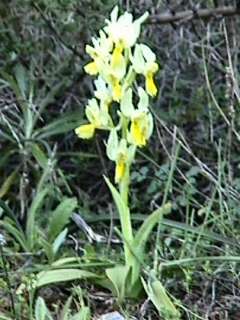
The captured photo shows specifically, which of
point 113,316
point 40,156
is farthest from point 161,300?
point 40,156

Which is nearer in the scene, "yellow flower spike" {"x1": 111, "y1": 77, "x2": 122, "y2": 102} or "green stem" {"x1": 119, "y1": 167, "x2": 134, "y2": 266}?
"yellow flower spike" {"x1": 111, "y1": 77, "x2": 122, "y2": 102}

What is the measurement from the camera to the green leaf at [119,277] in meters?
2.87

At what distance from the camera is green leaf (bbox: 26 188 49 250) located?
10.6 ft

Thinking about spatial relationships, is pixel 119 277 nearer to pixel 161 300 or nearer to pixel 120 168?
pixel 161 300

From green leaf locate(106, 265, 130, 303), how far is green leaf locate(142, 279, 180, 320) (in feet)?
0.30

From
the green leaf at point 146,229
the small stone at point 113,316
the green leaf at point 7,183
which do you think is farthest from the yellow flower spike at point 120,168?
the green leaf at point 7,183

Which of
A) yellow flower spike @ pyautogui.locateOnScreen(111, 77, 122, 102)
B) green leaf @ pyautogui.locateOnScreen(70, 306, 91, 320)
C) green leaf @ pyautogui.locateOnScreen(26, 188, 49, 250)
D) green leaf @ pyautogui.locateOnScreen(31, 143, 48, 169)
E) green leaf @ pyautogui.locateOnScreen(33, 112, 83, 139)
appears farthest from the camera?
green leaf @ pyautogui.locateOnScreen(33, 112, 83, 139)

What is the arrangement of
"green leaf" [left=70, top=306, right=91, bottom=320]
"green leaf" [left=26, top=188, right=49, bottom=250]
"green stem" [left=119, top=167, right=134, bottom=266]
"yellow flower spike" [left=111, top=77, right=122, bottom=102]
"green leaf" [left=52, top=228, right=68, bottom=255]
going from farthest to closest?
1. "green leaf" [left=26, top=188, right=49, bottom=250]
2. "green leaf" [left=52, top=228, right=68, bottom=255]
3. "green stem" [left=119, top=167, right=134, bottom=266]
4. "yellow flower spike" [left=111, top=77, right=122, bottom=102]
5. "green leaf" [left=70, top=306, right=91, bottom=320]

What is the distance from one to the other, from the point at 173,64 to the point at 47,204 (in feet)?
3.07

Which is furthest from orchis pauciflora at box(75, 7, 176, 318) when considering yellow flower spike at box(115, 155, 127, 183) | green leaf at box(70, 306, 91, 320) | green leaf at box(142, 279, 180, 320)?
green leaf at box(70, 306, 91, 320)

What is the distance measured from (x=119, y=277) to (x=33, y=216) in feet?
1.72

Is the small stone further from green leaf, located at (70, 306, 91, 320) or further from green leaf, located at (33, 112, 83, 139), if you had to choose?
green leaf, located at (33, 112, 83, 139)

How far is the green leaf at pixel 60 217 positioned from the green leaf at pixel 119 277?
398mm

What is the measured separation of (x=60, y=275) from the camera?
→ 291cm
